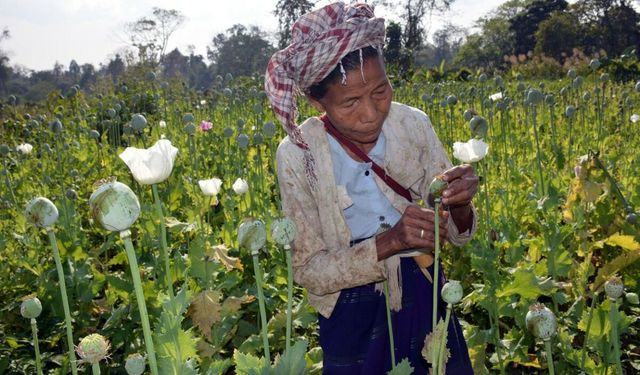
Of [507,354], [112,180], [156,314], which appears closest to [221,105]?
[156,314]

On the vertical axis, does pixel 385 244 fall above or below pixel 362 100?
below

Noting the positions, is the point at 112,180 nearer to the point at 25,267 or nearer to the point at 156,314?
the point at 156,314

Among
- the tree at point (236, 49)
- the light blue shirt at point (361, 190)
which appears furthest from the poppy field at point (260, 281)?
the tree at point (236, 49)

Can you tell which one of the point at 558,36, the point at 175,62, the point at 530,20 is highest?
the point at 175,62

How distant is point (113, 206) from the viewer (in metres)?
0.82

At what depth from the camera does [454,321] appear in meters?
1.76

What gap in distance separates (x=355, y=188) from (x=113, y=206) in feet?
3.23

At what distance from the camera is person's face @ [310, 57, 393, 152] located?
1.56m

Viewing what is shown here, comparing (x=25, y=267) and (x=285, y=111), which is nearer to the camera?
(x=285, y=111)

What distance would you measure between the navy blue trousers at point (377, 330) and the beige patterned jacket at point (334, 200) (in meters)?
0.05

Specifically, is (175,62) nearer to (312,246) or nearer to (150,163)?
(312,246)

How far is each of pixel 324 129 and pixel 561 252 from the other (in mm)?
1013

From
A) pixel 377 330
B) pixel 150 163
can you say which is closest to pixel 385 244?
pixel 377 330

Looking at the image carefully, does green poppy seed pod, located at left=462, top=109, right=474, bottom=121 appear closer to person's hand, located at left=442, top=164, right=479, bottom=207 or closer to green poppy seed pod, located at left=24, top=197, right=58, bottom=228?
person's hand, located at left=442, top=164, right=479, bottom=207
